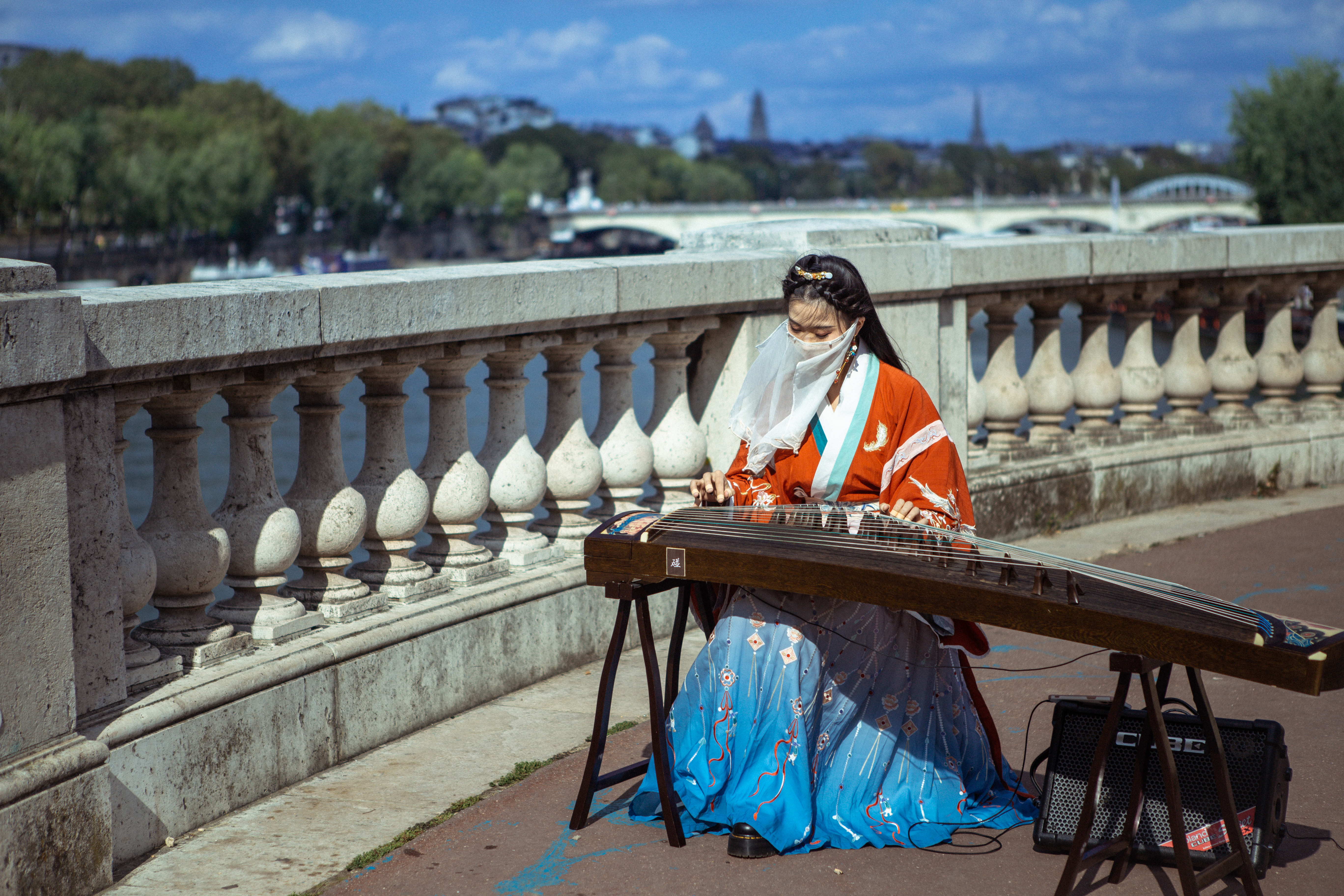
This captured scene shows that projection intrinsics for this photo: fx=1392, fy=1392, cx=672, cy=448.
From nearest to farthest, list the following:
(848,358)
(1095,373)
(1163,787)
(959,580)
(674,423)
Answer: (959,580), (1163,787), (848,358), (674,423), (1095,373)

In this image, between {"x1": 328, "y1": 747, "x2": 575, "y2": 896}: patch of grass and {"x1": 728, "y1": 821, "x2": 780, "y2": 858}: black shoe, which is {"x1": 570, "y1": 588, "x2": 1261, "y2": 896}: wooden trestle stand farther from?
{"x1": 328, "y1": 747, "x2": 575, "y2": 896}: patch of grass

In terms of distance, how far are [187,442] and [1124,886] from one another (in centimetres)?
241

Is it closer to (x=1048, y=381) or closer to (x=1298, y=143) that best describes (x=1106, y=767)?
(x=1048, y=381)

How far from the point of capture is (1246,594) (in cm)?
530

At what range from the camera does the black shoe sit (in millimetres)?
3215

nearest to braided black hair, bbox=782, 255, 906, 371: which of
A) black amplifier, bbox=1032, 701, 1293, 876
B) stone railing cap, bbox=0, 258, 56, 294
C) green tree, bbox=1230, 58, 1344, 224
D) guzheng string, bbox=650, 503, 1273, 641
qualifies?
guzheng string, bbox=650, 503, 1273, 641

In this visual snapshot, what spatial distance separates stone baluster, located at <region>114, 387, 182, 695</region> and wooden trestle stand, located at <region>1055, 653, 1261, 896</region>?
2.10m

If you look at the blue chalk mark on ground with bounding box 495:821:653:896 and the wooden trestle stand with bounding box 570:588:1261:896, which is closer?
the wooden trestle stand with bounding box 570:588:1261:896

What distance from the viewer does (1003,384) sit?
627 centimetres

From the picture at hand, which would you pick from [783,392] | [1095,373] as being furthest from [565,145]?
[783,392]

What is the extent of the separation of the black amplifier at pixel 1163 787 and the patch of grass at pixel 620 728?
128 centimetres

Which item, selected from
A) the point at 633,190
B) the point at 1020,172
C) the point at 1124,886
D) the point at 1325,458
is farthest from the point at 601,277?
the point at 1020,172

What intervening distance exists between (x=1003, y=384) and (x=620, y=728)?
2.93 m

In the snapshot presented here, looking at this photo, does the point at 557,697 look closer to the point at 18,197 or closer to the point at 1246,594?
the point at 1246,594
